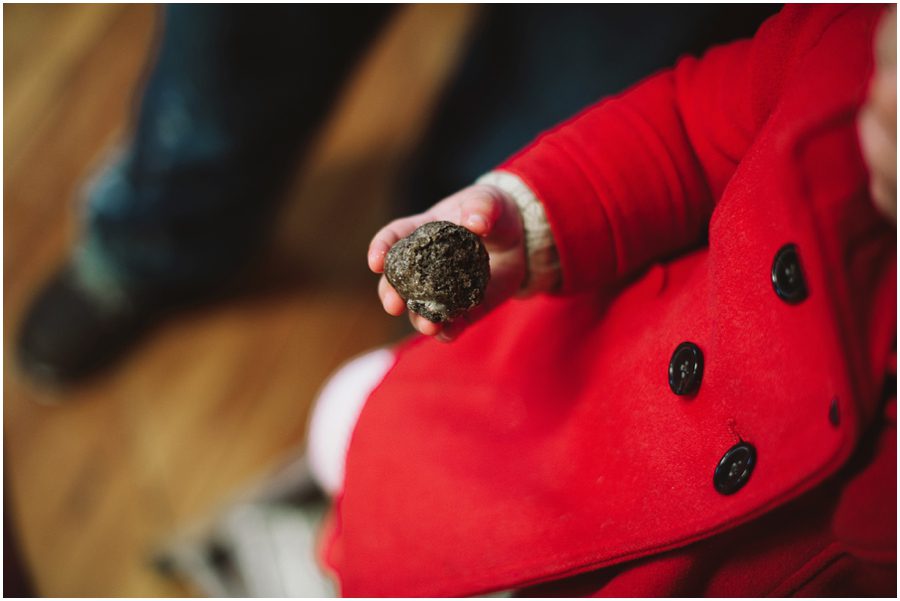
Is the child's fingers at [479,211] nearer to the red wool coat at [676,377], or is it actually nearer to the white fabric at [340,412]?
the red wool coat at [676,377]

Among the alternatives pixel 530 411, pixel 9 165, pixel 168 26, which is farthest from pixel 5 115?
pixel 530 411

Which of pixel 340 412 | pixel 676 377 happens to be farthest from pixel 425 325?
pixel 340 412

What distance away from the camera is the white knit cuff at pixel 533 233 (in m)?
0.45

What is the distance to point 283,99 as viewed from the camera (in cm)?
81

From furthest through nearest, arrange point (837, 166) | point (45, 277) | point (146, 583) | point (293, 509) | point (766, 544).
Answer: point (45, 277), point (146, 583), point (293, 509), point (766, 544), point (837, 166)

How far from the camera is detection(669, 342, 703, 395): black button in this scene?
39cm

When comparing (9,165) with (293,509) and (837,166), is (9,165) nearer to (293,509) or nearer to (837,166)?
(293,509)

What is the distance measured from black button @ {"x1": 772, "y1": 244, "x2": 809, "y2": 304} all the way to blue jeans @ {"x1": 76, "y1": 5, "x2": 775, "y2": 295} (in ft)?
0.80

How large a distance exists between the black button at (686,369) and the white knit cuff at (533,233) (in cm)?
11

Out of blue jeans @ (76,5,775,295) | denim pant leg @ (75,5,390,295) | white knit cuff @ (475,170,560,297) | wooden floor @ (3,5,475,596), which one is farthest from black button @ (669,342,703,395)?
wooden floor @ (3,5,475,596)

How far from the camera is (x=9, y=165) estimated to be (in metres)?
1.20

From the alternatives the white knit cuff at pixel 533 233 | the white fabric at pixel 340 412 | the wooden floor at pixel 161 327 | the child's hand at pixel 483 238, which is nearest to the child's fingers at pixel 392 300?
the child's hand at pixel 483 238

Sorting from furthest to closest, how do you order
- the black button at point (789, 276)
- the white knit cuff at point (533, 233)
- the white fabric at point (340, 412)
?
the white fabric at point (340, 412) < the white knit cuff at point (533, 233) < the black button at point (789, 276)

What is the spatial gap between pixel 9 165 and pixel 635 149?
1.15m
